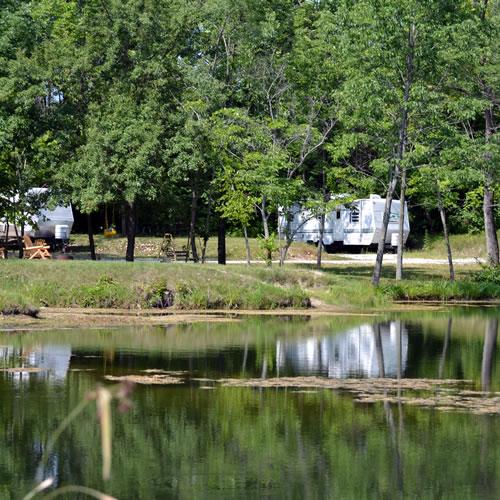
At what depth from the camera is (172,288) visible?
110 feet

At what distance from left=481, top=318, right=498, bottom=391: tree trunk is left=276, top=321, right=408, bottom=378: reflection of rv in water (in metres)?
1.57

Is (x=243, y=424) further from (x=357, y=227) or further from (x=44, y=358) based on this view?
(x=357, y=227)

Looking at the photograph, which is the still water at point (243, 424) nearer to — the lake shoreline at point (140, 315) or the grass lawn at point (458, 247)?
the lake shoreline at point (140, 315)

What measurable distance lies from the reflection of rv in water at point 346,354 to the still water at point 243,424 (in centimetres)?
4

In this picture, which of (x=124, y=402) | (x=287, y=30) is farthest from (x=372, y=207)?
(x=124, y=402)

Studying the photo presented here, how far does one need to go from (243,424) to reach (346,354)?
865 cm

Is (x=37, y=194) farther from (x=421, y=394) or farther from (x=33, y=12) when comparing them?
(x=421, y=394)

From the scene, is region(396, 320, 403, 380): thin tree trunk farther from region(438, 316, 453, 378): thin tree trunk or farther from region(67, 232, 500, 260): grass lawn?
region(67, 232, 500, 260): grass lawn

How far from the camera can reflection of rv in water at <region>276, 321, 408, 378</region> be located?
22.7 metres

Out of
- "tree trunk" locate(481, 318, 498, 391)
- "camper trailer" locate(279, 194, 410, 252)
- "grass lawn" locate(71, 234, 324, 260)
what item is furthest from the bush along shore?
"camper trailer" locate(279, 194, 410, 252)

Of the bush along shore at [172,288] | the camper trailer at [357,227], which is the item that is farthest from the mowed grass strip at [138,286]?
the camper trailer at [357,227]

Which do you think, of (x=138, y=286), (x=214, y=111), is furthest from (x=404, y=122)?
(x=138, y=286)

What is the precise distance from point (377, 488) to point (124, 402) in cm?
818

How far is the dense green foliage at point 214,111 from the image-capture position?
40719mm
